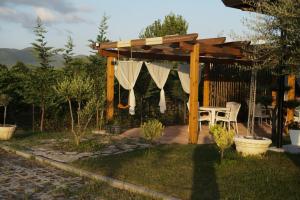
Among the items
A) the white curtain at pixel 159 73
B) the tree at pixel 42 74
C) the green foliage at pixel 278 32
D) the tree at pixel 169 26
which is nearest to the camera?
the green foliage at pixel 278 32

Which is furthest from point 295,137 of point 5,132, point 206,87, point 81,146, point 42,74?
point 42,74

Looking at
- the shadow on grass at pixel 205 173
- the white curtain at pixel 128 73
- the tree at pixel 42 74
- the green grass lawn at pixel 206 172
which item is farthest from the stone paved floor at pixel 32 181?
the white curtain at pixel 128 73

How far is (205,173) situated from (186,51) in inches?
190

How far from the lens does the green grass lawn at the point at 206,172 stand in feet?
18.5

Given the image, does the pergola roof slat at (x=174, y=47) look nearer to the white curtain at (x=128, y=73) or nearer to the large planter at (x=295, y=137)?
the white curtain at (x=128, y=73)

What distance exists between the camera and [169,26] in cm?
2745

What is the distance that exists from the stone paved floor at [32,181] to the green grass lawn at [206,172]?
1.89 feet

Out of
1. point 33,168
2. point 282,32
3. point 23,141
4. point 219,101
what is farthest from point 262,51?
point 219,101

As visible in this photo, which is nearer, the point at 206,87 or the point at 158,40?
the point at 158,40

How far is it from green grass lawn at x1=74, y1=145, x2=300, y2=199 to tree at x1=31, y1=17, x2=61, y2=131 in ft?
15.8

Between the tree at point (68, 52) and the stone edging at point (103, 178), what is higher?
the tree at point (68, 52)

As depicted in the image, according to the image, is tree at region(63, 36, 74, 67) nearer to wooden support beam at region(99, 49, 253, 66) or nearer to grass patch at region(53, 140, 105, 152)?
wooden support beam at region(99, 49, 253, 66)

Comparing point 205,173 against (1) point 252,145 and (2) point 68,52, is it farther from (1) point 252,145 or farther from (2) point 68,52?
(2) point 68,52

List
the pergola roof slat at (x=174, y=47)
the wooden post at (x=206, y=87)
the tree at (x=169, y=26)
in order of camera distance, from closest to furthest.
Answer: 1. the pergola roof slat at (x=174, y=47)
2. the wooden post at (x=206, y=87)
3. the tree at (x=169, y=26)
